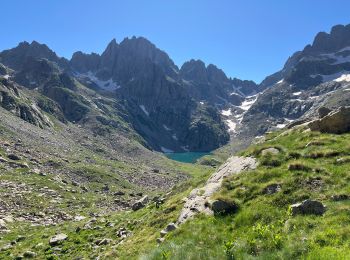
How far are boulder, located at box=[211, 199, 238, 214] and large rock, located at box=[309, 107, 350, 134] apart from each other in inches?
506

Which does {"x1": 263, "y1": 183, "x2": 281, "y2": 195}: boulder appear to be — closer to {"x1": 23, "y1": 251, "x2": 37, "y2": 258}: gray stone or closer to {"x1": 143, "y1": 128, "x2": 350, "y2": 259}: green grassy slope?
{"x1": 143, "y1": 128, "x2": 350, "y2": 259}: green grassy slope

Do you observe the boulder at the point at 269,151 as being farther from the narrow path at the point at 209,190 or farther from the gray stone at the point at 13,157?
the gray stone at the point at 13,157

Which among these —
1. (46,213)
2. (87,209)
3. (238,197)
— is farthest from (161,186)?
(238,197)

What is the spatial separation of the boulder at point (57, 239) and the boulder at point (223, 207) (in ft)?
50.4

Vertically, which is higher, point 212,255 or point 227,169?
point 227,169

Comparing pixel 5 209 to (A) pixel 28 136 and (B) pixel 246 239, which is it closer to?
(B) pixel 246 239

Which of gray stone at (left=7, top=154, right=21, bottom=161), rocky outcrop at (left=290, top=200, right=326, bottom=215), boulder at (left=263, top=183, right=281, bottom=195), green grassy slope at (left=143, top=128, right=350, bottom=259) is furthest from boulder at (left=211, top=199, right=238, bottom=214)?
gray stone at (left=7, top=154, right=21, bottom=161)

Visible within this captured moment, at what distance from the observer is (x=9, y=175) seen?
61.8m

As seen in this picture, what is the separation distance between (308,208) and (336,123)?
528 inches

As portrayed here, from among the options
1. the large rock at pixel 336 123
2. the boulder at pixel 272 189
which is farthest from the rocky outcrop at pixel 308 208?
the large rock at pixel 336 123

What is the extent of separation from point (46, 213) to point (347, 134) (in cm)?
3408

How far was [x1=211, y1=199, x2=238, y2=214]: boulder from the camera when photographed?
20.6 meters

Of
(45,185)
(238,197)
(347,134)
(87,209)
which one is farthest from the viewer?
(45,185)

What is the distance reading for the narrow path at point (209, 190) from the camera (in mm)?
22178
